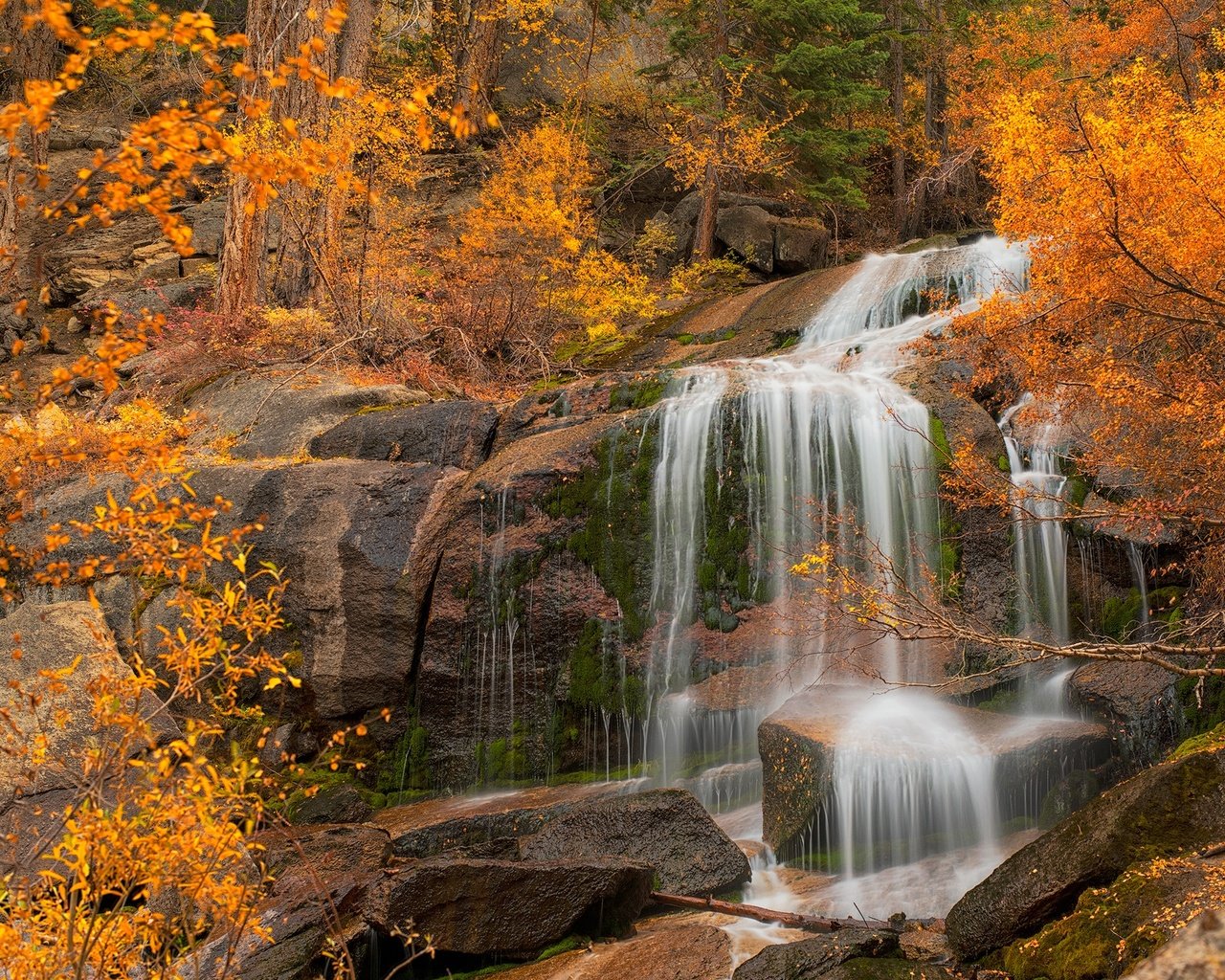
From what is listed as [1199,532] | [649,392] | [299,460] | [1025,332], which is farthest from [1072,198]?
→ [299,460]

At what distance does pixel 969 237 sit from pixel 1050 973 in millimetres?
18127

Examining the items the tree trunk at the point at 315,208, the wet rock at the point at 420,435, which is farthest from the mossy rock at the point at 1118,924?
the tree trunk at the point at 315,208

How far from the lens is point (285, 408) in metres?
12.6

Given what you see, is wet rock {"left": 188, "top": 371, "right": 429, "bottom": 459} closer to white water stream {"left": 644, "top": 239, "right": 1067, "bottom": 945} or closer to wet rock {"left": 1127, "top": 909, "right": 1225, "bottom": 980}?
white water stream {"left": 644, "top": 239, "right": 1067, "bottom": 945}

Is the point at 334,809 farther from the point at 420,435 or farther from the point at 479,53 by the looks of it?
the point at 479,53

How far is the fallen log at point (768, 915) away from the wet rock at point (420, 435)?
593cm

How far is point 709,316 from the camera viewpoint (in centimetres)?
1692

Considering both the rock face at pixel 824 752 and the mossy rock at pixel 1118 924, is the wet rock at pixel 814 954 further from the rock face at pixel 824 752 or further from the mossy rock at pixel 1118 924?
the rock face at pixel 824 752

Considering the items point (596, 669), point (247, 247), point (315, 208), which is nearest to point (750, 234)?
point (315, 208)

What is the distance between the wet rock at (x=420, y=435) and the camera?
11.4m

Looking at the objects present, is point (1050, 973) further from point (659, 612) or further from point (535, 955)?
point (659, 612)

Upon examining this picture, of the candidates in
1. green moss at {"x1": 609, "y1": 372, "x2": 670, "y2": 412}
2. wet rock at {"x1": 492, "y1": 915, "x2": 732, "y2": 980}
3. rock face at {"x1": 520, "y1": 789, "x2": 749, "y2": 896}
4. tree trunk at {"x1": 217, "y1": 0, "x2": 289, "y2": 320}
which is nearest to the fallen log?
rock face at {"x1": 520, "y1": 789, "x2": 749, "y2": 896}

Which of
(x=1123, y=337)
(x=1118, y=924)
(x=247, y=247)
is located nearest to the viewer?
(x=1118, y=924)

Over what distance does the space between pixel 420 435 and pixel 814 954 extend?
774 centimetres
